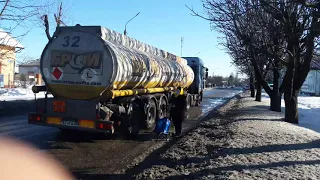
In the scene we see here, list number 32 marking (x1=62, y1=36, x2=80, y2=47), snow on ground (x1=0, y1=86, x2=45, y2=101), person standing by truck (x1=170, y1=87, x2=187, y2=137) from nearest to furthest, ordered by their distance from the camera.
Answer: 1. number 32 marking (x1=62, y1=36, x2=80, y2=47)
2. person standing by truck (x1=170, y1=87, x2=187, y2=137)
3. snow on ground (x1=0, y1=86, x2=45, y2=101)

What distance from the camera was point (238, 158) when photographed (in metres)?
7.23

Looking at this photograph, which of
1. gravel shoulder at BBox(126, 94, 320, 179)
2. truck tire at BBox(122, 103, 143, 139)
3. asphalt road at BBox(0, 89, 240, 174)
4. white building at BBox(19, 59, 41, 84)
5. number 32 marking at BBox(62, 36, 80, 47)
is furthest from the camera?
white building at BBox(19, 59, 41, 84)

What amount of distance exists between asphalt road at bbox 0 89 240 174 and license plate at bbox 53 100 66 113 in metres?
0.93

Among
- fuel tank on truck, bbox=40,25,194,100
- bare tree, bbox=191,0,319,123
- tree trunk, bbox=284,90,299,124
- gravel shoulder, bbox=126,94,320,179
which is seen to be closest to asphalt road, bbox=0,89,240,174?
gravel shoulder, bbox=126,94,320,179

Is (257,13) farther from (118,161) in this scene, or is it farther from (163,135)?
(118,161)

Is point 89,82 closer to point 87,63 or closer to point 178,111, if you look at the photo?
point 87,63

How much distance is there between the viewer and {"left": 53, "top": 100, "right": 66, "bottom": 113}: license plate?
958cm

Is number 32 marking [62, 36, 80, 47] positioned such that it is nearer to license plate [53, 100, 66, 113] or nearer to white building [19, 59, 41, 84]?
license plate [53, 100, 66, 113]

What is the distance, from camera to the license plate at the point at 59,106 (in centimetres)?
958

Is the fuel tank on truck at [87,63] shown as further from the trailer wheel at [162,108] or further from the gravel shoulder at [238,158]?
the trailer wheel at [162,108]

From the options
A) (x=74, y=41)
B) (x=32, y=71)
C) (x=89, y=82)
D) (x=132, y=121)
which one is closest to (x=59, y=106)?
(x=89, y=82)

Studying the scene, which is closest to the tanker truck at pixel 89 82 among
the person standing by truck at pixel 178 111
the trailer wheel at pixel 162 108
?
the person standing by truck at pixel 178 111

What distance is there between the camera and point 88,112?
9250 millimetres

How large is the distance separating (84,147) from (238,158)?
4244 millimetres
